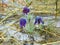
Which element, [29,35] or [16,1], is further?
[16,1]

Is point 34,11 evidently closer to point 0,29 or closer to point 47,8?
point 47,8

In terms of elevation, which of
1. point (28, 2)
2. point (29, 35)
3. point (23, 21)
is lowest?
point (29, 35)

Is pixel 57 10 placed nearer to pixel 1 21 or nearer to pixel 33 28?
pixel 33 28

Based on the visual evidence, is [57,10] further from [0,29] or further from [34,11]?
[0,29]

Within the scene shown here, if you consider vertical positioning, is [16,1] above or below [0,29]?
above

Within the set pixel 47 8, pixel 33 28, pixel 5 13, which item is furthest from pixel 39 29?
pixel 5 13

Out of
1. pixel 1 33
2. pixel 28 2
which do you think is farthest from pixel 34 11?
pixel 1 33

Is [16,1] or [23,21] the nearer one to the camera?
[23,21]

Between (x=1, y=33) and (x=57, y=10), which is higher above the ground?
(x=57, y=10)

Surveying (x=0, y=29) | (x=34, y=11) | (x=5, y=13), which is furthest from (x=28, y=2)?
(x=0, y=29)
